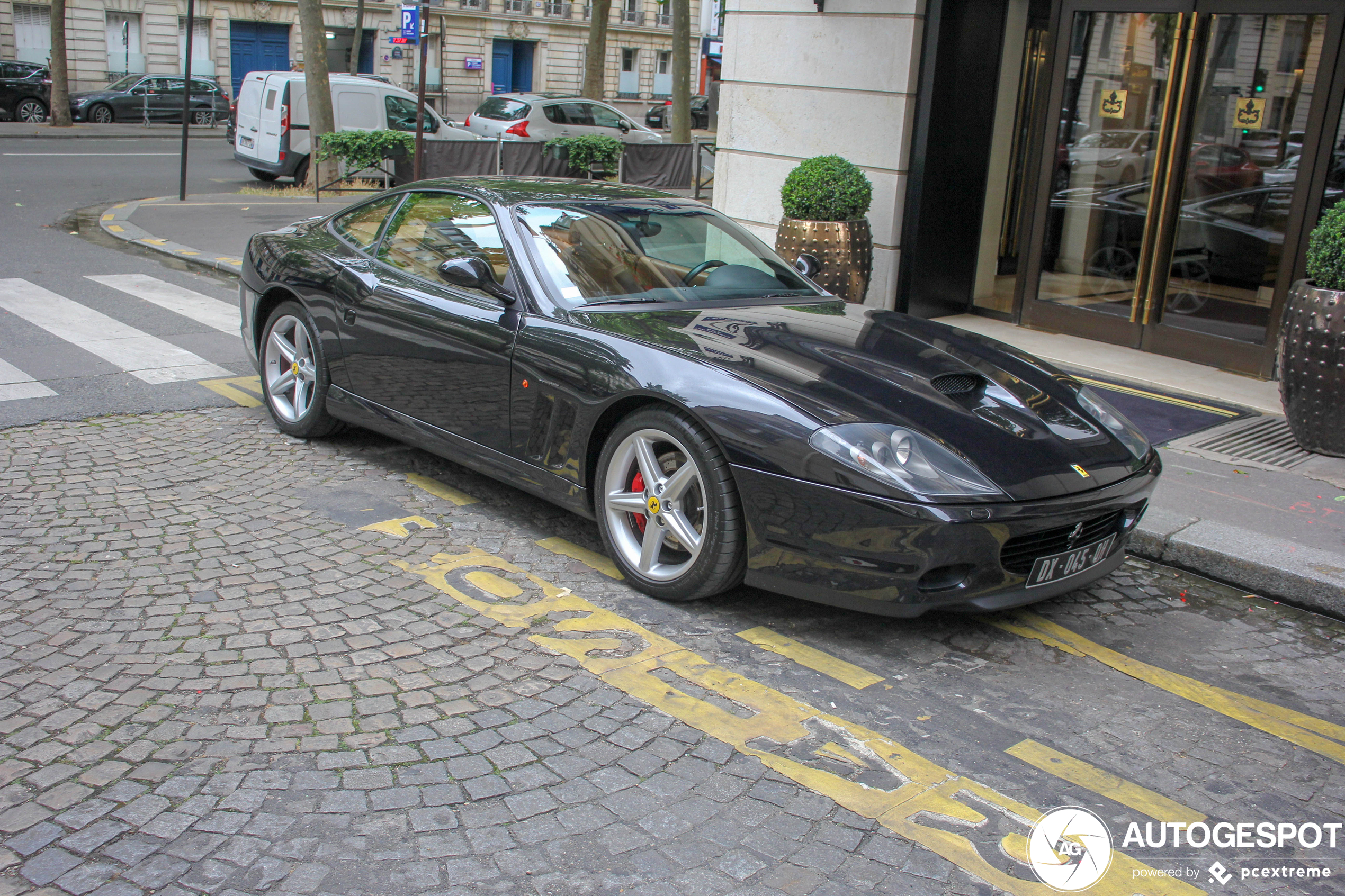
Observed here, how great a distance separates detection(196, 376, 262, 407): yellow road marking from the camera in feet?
21.8

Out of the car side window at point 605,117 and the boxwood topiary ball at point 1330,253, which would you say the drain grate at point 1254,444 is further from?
the car side window at point 605,117

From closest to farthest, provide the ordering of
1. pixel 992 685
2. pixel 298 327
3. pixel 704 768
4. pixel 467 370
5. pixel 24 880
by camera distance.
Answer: pixel 24 880 → pixel 704 768 → pixel 992 685 → pixel 467 370 → pixel 298 327

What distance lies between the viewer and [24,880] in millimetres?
2502

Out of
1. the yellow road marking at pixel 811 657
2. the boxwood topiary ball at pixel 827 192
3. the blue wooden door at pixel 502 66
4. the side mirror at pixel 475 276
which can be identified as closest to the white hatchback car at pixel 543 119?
the boxwood topiary ball at pixel 827 192

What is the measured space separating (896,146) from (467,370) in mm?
5892

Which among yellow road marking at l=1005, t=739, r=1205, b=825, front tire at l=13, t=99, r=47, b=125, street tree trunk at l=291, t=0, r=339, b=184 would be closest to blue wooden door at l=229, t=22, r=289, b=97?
front tire at l=13, t=99, r=47, b=125

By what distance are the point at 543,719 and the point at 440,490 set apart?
2.17m

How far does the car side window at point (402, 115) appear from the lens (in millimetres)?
19766

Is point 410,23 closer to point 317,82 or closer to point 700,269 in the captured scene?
point 317,82

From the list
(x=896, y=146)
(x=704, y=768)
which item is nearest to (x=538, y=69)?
(x=896, y=146)

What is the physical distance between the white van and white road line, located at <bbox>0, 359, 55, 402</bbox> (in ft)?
40.3

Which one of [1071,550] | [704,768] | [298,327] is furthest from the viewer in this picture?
[298,327]

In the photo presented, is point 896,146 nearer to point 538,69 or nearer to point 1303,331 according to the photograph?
point 1303,331

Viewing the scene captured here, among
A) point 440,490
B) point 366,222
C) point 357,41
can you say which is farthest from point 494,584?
point 357,41
